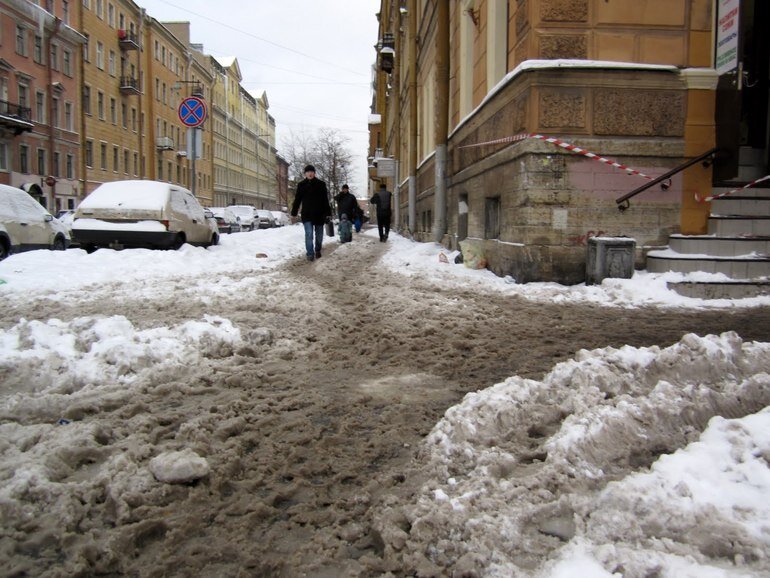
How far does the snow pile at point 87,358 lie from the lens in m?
3.40

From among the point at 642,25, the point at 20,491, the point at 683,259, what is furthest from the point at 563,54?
the point at 20,491

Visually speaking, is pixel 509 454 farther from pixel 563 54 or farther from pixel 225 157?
pixel 225 157

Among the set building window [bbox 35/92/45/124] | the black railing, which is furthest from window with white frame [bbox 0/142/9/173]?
building window [bbox 35/92/45/124]

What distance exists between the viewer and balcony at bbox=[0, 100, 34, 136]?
33938mm

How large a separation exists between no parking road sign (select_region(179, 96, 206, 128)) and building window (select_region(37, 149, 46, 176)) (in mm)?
A: 29615

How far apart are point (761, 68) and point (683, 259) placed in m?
3.80

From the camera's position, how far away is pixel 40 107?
38.3m

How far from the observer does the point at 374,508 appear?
2.41 m

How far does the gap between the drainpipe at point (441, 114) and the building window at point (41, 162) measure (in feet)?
107

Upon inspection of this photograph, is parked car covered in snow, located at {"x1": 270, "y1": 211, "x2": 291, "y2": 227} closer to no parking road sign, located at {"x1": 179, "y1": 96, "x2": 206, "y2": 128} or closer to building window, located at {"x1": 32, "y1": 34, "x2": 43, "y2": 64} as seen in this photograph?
building window, located at {"x1": 32, "y1": 34, "x2": 43, "y2": 64}

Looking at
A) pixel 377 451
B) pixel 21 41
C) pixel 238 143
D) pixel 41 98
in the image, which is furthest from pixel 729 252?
pixel 238 143

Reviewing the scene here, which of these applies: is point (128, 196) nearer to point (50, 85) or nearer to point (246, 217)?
point (246, 217)

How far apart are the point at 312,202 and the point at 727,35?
24.8 ft

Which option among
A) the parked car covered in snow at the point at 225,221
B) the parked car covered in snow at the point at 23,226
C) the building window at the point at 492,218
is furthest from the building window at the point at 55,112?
the building window at the point at 492,218
